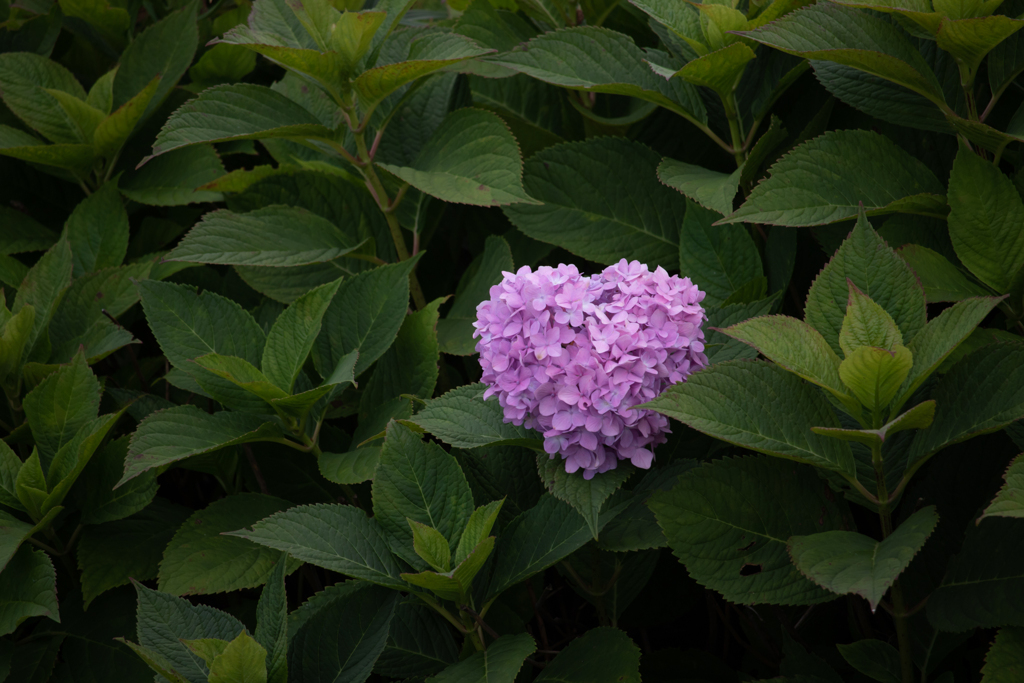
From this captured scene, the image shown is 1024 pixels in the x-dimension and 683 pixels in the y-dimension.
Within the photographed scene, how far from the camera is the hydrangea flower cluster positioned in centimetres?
110

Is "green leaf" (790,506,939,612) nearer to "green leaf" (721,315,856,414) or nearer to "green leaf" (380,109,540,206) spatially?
"green leaf" (721,315,856,414)

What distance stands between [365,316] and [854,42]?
40.8 inches

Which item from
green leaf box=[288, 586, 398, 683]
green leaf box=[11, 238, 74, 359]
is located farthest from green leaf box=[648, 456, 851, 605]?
green leaf box=[11, 238, 74, 359]

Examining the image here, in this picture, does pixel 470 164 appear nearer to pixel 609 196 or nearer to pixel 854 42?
pixel 609 196

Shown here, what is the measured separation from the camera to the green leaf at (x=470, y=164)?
1.51 meters

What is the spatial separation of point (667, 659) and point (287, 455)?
87 centimetres

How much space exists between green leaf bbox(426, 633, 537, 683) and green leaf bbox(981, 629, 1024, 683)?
611 millimetres

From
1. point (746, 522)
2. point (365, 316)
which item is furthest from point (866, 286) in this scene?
point (365, 316)

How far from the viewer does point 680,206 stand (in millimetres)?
1696

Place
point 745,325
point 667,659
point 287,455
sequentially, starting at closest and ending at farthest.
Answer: point 745,325, point 667,659, point 287,455

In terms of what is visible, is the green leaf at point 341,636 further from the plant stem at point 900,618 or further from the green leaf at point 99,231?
the green leaf at point 99,231

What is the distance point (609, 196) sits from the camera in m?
1.70

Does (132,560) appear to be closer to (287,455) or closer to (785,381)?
(287,455)

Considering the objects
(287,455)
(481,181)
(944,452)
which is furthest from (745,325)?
(287,455)
